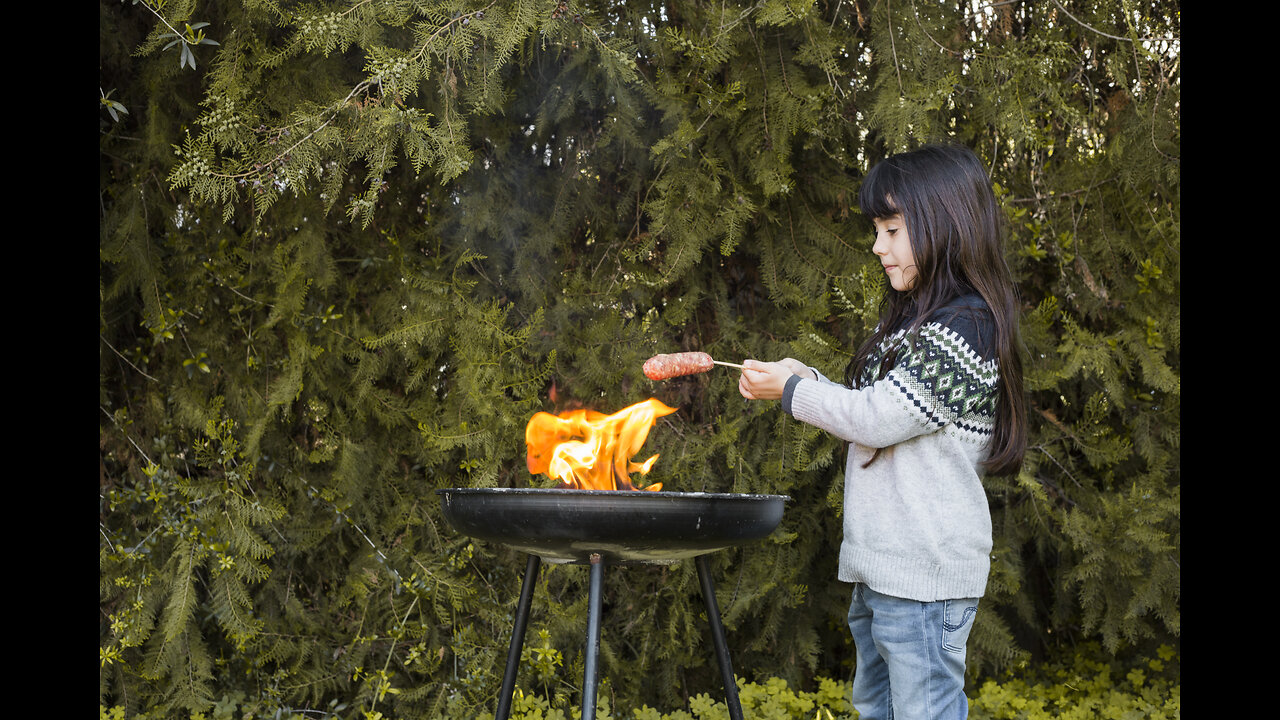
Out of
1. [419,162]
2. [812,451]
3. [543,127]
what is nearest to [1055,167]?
[812,451]

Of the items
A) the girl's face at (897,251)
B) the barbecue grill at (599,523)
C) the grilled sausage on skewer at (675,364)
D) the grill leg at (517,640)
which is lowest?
the grill leg at (517,640)

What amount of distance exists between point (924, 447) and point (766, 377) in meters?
0.36

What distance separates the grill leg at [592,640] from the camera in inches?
70.3

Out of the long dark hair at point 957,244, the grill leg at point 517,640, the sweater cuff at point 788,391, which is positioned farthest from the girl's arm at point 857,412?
the grill leg at point 517,640

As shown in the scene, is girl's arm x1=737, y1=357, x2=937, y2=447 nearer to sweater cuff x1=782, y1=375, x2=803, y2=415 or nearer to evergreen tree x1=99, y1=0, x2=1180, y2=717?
sweater cuff x1=782, y1=375, x2=803, y2=415

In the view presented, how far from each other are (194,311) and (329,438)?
2.19 feet

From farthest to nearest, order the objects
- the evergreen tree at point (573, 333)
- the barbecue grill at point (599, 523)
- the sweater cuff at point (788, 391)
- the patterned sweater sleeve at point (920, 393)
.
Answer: the evergreen tree at point (573, 333) < the sweater cuff at point (788, 391) < the patterned sweater sleeve at point (920, 393) < the barbecue grill at point (599, 523)

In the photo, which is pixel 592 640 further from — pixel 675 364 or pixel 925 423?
pixel 925 423

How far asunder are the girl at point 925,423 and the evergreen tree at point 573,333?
76 cm

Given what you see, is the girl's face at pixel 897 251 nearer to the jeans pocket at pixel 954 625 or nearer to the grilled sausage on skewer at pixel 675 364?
the grilled sausage on skewer at pixel 675 364

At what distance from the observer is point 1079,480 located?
3230 mm

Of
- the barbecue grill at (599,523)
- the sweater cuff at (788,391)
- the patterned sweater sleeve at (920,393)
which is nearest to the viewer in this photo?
the barbecue grill at (599,523)

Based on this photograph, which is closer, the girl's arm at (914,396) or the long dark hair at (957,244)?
the girl's arm at (914,396)

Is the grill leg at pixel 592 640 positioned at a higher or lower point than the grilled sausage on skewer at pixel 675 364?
lower
